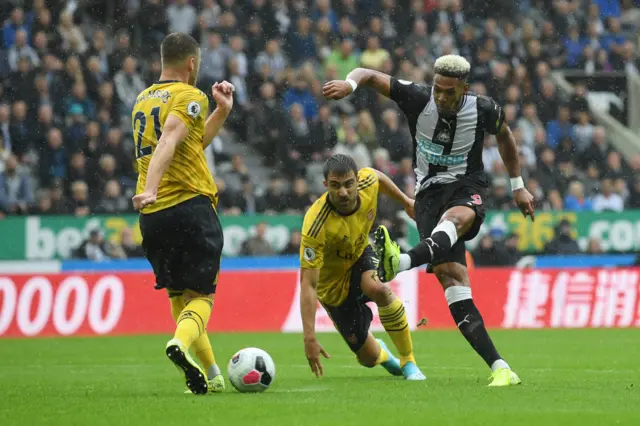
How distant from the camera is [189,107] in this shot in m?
7.84

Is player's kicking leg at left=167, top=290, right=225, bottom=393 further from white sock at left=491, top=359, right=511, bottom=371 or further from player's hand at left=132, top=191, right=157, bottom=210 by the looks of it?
white sock at left=491, top=359, right=511, bottom=371

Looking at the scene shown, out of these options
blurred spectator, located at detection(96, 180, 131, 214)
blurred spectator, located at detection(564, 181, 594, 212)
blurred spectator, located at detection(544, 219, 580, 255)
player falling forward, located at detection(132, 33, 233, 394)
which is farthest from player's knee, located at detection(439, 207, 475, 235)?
blurred spectator, located at detection(564, 181, 594, 212)

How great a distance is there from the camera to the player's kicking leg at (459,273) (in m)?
7.98

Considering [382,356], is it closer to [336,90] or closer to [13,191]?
[336,90]

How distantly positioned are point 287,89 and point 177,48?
44.6ft

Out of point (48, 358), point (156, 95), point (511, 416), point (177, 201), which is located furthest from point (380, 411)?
point (48, 358)

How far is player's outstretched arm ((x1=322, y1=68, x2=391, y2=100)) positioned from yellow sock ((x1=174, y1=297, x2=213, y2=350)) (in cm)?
165

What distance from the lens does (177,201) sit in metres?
7.95

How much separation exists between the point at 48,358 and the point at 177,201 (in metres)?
5.36

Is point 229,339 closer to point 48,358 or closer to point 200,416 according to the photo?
point 48,358

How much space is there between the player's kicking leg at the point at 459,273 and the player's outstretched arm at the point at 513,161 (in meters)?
0.55

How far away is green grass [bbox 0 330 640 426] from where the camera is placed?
252 inches

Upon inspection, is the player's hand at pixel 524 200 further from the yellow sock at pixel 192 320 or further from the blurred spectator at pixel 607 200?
the blurred spectator at pixel 607 200

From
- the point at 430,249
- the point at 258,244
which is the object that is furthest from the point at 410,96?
the point at 258,244
